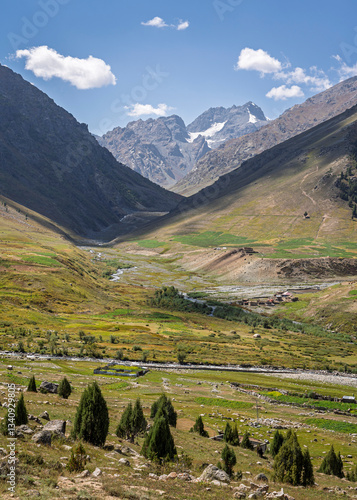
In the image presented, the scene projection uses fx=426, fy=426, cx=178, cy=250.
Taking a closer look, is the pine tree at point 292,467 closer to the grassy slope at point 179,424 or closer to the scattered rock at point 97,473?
the grassy slope at point 179,424

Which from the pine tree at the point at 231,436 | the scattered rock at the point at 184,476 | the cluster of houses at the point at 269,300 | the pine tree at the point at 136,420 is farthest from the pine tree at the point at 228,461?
the cluster of houses at the point at 269,300

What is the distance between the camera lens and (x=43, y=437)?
23.7 metres

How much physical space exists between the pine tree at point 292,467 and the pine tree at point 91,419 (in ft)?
38.5

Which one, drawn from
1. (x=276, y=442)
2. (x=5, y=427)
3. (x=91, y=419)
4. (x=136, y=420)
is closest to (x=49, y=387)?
(x=136, y=420)

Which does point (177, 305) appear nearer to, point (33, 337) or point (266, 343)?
point (266, 343)

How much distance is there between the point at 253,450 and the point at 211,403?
17.0 meters

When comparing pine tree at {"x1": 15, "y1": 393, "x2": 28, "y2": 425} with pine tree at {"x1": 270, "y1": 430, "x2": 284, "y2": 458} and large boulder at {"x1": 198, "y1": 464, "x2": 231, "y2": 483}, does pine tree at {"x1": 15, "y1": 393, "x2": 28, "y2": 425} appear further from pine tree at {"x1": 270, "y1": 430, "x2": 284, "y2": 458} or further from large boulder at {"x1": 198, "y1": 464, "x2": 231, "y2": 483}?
pine tree at {"x1": 270, "y1": 430, "x2": 284, "y2": 458}

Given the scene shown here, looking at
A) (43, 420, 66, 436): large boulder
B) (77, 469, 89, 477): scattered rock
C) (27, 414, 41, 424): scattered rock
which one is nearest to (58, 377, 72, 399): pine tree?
(27, 414, 41, 424): scattered rock

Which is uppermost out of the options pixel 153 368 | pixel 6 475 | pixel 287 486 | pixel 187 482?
pixel 6 475

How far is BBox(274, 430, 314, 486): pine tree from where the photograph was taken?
27.6 meters

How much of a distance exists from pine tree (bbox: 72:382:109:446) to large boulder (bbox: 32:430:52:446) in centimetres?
278

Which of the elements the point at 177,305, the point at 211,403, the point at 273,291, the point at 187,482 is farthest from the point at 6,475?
the point at 273,291

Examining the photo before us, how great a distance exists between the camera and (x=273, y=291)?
181 m

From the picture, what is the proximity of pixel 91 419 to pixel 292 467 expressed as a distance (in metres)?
13.4
